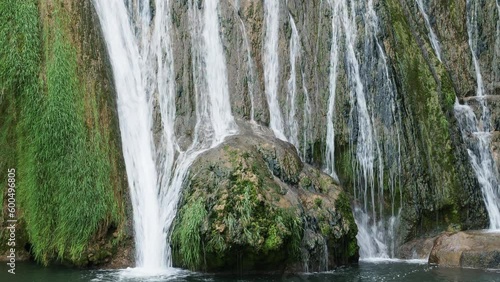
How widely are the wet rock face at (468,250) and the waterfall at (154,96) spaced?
5.29 meters

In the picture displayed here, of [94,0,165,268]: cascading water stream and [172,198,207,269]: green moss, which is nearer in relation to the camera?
[172,198,207,269]: green moss

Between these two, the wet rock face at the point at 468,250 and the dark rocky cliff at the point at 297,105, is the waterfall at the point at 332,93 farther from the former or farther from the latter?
the wet rock face at the point at 468,250

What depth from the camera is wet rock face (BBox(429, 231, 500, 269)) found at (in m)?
13.1

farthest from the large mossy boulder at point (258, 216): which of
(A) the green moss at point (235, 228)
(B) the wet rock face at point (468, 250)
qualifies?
(B) the wet rock face at point (468, 250)

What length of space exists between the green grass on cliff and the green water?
0.66 metres

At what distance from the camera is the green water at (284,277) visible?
470 inches

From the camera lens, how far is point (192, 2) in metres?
16.5

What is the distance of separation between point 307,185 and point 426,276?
305 cm

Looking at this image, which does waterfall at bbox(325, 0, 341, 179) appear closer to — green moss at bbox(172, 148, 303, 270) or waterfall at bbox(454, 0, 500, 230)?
green moss at bbox(172, 148, 303, 270)

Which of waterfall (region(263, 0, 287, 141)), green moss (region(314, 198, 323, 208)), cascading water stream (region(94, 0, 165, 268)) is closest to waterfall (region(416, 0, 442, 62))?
waterfall (region(263, 0, 287, 141))

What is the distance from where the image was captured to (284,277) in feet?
39.8

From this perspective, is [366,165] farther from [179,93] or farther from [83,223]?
[83,223]

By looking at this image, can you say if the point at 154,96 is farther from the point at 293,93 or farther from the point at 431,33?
the point at 431,33

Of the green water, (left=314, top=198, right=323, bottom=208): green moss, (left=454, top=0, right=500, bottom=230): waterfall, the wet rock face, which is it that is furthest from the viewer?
(left=454, top=0, right=500, bottom=230): waterfall
